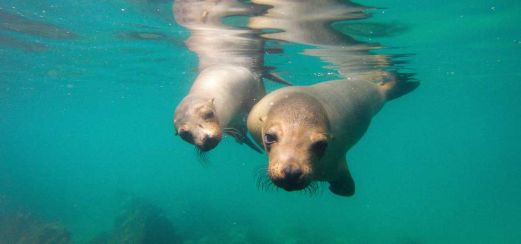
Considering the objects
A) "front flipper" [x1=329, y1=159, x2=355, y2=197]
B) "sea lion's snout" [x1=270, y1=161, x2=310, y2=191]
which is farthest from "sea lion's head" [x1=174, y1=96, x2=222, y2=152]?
"front flipper" [x1=329, y1=159, x2=355, y2=197]

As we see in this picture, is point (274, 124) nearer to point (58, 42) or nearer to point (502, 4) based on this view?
point (502, 4)

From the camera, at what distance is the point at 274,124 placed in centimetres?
311

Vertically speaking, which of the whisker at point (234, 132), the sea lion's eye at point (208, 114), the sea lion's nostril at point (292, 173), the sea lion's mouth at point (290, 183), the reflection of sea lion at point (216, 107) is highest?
the sea lion's nostril at point (292, 173)

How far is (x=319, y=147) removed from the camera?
2992 millimetres

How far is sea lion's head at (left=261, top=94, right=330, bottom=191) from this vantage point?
8.83ft

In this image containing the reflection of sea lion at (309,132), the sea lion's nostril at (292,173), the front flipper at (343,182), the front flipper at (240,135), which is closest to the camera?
the sea lion's nostril at (292,173)

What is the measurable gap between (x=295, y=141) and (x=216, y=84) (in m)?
2.28

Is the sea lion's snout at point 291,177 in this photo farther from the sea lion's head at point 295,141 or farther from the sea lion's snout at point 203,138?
the sea lion's snout at point 203,138

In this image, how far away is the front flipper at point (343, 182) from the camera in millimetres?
4316

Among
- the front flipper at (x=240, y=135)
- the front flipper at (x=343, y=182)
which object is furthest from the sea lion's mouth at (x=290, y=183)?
the front flipper at (x=240, y=135)

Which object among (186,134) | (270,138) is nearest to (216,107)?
(186,134)

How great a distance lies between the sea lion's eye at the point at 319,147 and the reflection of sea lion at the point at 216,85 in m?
0.99

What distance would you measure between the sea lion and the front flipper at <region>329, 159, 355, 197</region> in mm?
1166

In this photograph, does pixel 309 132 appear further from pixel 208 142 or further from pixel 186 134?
pixel 186 134
